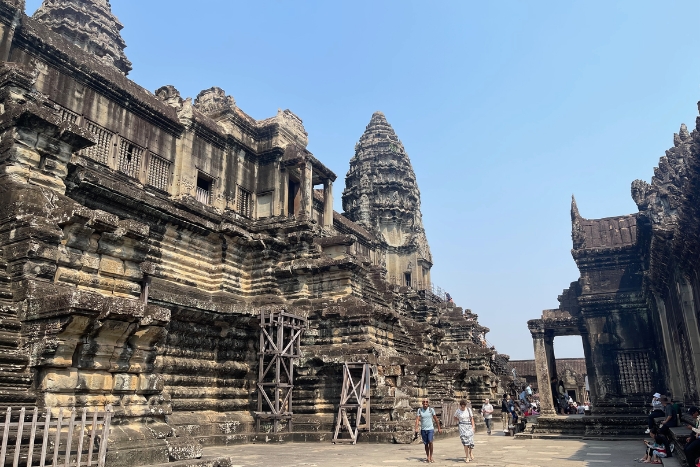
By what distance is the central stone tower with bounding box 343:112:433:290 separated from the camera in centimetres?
4072

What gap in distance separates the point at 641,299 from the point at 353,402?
1305 centimetres

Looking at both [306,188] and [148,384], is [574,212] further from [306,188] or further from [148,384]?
[148,384]

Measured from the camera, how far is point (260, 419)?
15930mm

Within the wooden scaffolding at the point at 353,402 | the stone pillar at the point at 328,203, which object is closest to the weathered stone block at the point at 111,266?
the wooden scaffolding at the point at 353,402

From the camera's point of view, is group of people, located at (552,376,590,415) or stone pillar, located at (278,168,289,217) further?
group of people, located at (552,376,590,415)

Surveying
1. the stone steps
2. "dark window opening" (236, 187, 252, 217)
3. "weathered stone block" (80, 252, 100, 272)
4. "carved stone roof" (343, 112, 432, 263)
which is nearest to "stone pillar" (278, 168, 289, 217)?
"dark window opening" (236, 187, 252, 217)

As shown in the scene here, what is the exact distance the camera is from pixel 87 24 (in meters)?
37.1

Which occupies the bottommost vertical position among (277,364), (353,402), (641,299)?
(353,402)

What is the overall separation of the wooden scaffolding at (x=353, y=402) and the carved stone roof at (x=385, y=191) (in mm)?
23672

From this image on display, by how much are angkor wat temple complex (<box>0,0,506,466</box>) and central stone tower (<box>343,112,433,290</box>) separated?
36.3 ft

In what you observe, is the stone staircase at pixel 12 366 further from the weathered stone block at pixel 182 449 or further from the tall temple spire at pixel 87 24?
the tall temple spire at pixel 87 24

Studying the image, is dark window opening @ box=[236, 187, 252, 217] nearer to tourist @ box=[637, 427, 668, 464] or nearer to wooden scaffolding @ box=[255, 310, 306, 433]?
wooden scaffolding @ box=[255, 310, 306, 433]

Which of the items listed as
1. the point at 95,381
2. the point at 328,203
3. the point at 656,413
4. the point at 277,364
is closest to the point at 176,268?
the point at 277,364

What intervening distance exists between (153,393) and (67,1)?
3764 centimetres
